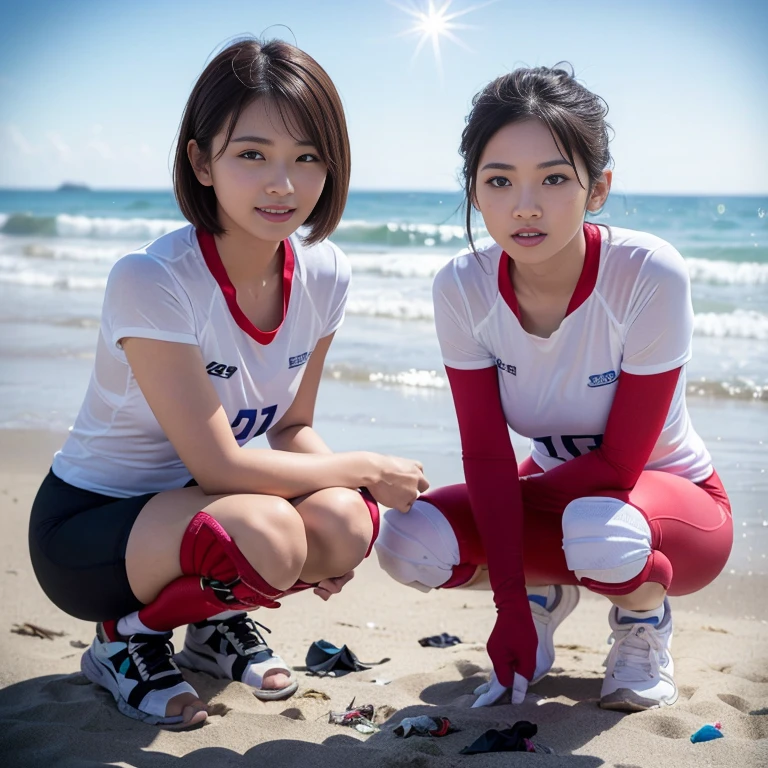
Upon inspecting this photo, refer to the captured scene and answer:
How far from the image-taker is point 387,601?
3408 mm

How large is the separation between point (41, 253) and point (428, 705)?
522 inches

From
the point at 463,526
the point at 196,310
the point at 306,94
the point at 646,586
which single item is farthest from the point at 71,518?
the point at 646,586

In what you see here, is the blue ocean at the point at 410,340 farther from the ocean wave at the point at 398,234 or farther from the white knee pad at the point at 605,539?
the white knee pad at the point at 605,539

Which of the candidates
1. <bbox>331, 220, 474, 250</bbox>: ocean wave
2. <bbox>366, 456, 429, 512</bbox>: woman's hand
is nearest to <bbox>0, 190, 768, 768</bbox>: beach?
<bbox>366, 456, 429, 512</bbox>: woman's hand

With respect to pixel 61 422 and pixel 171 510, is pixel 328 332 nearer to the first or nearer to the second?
pixel 171 510

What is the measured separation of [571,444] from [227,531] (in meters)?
0.99

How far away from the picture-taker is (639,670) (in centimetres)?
251

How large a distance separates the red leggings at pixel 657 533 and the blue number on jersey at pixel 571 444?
16cm

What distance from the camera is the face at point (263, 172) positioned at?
2.33 metres

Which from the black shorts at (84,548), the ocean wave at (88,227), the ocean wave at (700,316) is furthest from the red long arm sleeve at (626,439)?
the ocean wave at (88,227)

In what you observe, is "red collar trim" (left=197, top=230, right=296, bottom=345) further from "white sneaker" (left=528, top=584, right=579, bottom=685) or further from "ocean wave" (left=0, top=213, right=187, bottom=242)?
"ocean wave" (left=0, top=213, right=187, bottom=242)

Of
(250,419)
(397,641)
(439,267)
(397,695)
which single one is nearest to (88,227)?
(439,267)

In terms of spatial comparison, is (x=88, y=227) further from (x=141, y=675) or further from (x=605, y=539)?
(x=605, y=539)

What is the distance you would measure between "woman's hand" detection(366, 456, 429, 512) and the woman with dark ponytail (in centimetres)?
11
